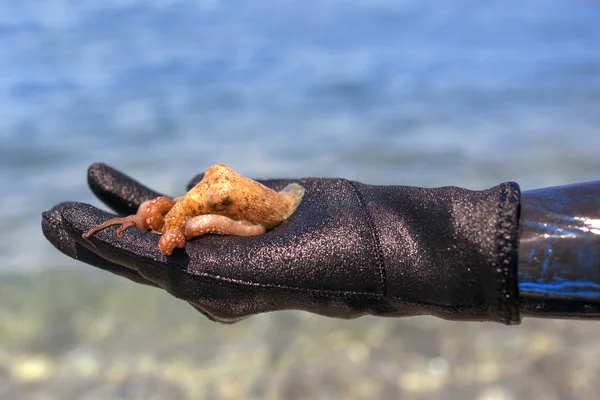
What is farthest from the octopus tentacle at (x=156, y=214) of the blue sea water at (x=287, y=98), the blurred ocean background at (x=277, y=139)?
the blue sea water at (x=287, y=98)

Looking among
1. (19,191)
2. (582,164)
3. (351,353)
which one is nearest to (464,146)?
(582,164)

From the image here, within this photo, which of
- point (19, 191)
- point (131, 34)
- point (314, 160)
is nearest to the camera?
point (19, 191)

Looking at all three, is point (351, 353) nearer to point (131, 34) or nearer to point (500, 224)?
point (500, 224)

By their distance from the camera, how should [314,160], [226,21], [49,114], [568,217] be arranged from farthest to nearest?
[226,21], [49,114], [314,160], [568,217]

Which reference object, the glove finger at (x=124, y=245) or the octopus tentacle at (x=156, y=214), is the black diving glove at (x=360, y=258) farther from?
the octopus tentacle at (x=156, y=214)

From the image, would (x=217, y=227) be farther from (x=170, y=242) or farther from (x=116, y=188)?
(x=116, y=188)

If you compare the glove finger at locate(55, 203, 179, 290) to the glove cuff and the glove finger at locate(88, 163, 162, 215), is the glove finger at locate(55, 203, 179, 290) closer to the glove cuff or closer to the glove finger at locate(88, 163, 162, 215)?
the glove finger at locate(88, 163, 162, 215)
